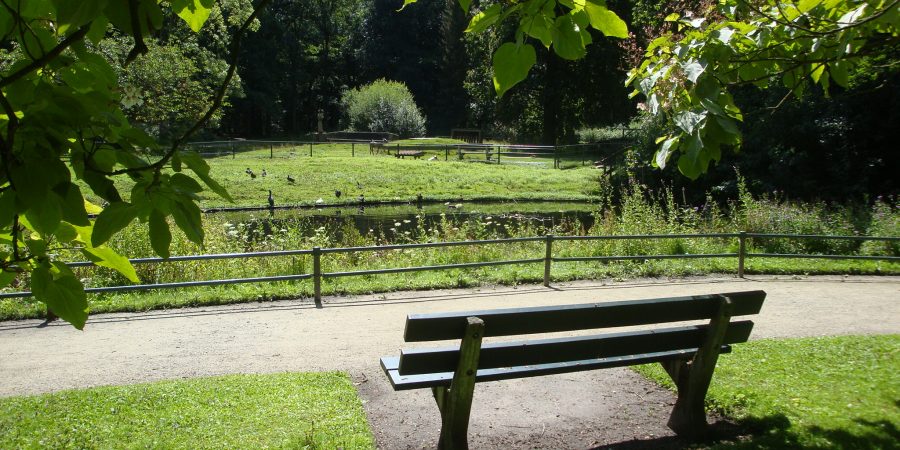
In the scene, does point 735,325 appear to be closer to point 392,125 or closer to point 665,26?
point 665,26

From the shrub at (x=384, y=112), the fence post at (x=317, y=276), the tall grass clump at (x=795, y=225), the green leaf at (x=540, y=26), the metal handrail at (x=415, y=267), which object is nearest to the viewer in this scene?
the green leaf at (x=540, y=26)

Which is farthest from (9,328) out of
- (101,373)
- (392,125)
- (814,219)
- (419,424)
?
(392,125)

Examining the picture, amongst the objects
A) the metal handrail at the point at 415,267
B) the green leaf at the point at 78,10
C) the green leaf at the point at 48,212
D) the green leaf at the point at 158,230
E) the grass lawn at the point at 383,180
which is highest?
the green leaf at the point at 78,10

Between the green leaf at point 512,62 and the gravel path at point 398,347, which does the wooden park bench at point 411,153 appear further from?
the green leaf at point 512,62

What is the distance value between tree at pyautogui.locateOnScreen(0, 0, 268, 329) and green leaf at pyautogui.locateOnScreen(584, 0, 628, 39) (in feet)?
2.81

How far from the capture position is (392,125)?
60.7 m

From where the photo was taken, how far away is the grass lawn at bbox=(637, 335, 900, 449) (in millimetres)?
5098

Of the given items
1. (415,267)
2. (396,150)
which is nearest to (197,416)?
(415,267)

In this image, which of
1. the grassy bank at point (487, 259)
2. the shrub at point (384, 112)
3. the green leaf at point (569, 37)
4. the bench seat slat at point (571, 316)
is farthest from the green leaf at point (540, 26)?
the shrub at point (384, 112)

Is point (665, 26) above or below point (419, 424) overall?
above

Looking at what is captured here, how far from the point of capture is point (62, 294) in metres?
1.70

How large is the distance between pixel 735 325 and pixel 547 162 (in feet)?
132

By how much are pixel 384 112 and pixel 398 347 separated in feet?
178

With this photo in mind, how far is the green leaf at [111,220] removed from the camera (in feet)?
4.89
